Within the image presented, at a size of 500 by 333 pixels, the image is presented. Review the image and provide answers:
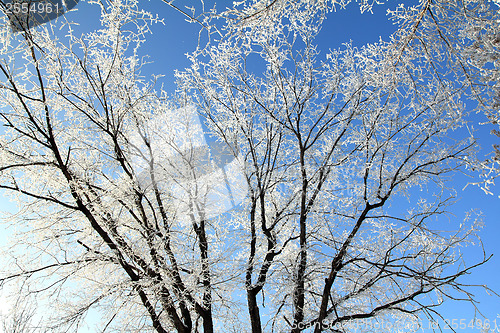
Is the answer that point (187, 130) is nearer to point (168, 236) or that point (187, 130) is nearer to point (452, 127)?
point (168, 236)

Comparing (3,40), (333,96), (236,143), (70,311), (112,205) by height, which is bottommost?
(70,311)

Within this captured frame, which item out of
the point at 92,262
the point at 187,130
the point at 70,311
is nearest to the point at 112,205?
the point at 92,262

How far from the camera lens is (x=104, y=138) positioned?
Result: 5848mm

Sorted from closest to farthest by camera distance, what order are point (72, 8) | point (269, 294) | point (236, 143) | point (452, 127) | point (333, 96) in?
Answer: point (72, 8)
point (452, 127)
point (269, 294)
point (333, 96)
point (236, 143)

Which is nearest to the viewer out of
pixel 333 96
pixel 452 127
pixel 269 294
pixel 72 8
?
pixel 72 8

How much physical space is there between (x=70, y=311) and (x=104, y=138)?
296 cm

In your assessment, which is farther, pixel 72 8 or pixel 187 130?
pixel 187 130

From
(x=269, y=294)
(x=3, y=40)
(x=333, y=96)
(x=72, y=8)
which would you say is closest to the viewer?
(x=72, y=8)

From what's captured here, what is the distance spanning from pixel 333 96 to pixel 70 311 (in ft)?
19.6

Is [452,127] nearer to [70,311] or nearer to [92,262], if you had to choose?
[92,262]

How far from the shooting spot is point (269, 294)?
5.61 metres

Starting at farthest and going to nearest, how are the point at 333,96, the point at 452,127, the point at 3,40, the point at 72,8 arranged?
the point at 333,96 < the point at 452,127 < the point at 3,40 < the point at 72,8

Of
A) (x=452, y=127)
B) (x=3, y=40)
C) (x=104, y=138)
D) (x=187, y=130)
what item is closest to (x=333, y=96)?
(x=452, y=127)

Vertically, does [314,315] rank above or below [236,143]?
below
